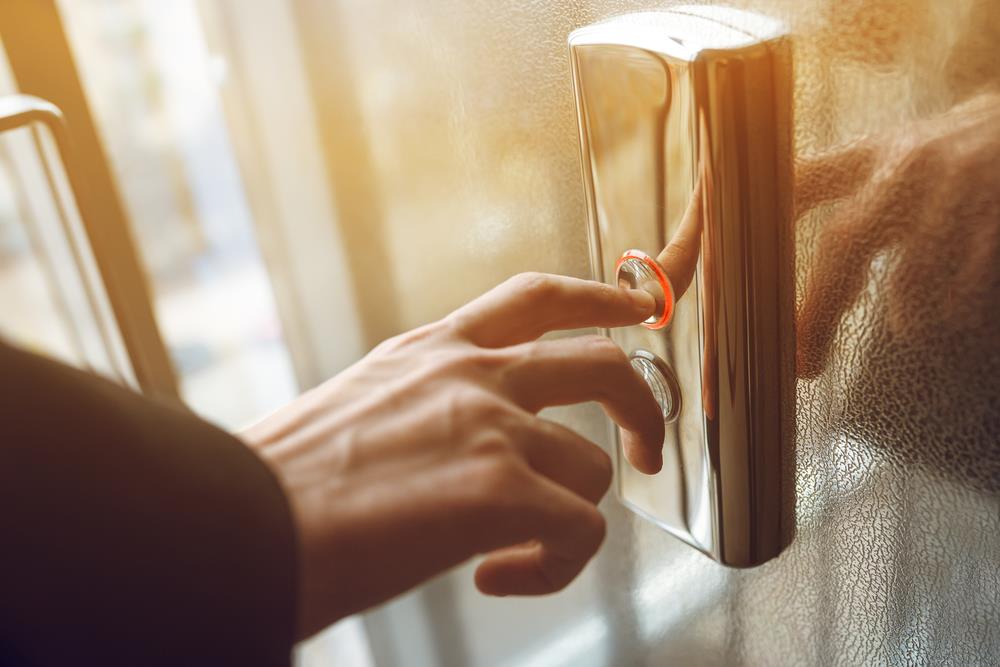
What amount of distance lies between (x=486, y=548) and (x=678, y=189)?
14 centimetres

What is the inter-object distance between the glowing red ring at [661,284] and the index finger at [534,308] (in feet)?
0.05

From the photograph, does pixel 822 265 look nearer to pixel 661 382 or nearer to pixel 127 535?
pixel 661 382

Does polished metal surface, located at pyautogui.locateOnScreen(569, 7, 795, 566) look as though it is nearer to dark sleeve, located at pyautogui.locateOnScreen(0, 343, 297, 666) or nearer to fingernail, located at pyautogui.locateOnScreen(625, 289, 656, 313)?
fingernail, located at pyautogui.locateOnScreen(625, 289, 656, 313)

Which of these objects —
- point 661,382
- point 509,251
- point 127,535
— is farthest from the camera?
point 509,251

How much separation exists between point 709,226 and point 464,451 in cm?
11

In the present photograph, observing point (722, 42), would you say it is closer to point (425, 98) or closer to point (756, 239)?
point (756, 239)

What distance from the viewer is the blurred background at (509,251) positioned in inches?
11.4

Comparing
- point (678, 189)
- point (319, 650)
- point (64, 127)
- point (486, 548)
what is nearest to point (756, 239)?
point (678, 189)

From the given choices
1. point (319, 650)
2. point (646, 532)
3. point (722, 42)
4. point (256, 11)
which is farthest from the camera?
point (319, 650)

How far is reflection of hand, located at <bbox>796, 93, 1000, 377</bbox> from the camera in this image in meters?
0.25

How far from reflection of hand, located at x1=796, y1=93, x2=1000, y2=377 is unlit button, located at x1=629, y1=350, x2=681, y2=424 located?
6cm

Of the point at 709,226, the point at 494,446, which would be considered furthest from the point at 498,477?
the point at 709,226

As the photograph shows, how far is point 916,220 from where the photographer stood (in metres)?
0.28

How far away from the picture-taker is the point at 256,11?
0.57 m
